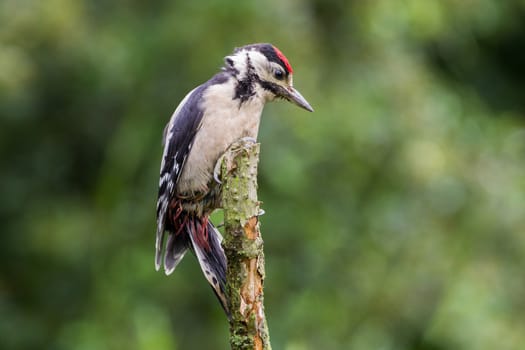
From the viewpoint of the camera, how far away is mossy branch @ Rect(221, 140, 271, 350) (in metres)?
3.04

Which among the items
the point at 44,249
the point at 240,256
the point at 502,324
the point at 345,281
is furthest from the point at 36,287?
the point at 240,256

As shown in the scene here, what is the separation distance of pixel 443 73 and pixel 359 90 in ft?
4.59

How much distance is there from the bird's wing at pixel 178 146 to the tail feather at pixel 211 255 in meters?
0.17

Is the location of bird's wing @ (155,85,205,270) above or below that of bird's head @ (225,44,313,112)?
below

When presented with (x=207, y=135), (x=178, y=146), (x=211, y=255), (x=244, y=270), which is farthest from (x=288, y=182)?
(x=244, y=270)

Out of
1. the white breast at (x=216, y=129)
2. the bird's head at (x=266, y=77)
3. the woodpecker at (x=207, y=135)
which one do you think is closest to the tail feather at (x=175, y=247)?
the woodpecker at (x=207, y=135)

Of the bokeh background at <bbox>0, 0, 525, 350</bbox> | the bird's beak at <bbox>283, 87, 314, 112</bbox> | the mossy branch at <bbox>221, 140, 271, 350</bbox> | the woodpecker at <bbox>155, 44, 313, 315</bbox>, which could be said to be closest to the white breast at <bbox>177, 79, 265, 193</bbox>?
the woodpecker at <bbox>155, 44, 313, 315</bbox>

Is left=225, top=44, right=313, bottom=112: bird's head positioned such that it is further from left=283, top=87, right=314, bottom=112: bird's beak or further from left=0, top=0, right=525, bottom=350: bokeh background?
left=0, top=0, right=525, bottom=350: bokeh background

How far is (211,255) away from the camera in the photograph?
3590mm

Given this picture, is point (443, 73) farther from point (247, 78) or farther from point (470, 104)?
point (247, 78)

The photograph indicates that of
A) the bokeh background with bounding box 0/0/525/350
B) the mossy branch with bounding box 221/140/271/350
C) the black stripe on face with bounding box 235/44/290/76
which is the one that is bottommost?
the mossy branch with bounding box 221/140/271/350

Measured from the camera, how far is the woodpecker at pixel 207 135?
3.69 m

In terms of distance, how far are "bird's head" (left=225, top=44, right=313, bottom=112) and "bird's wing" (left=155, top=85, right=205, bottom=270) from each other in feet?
0.60

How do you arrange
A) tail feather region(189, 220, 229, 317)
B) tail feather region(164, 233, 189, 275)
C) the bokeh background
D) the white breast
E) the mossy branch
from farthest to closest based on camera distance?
the bokeh background → tail feather region(164, 233, 189, 275) → the white breast → tail feather region(189, 220, 229, 317) → the mossy branch
